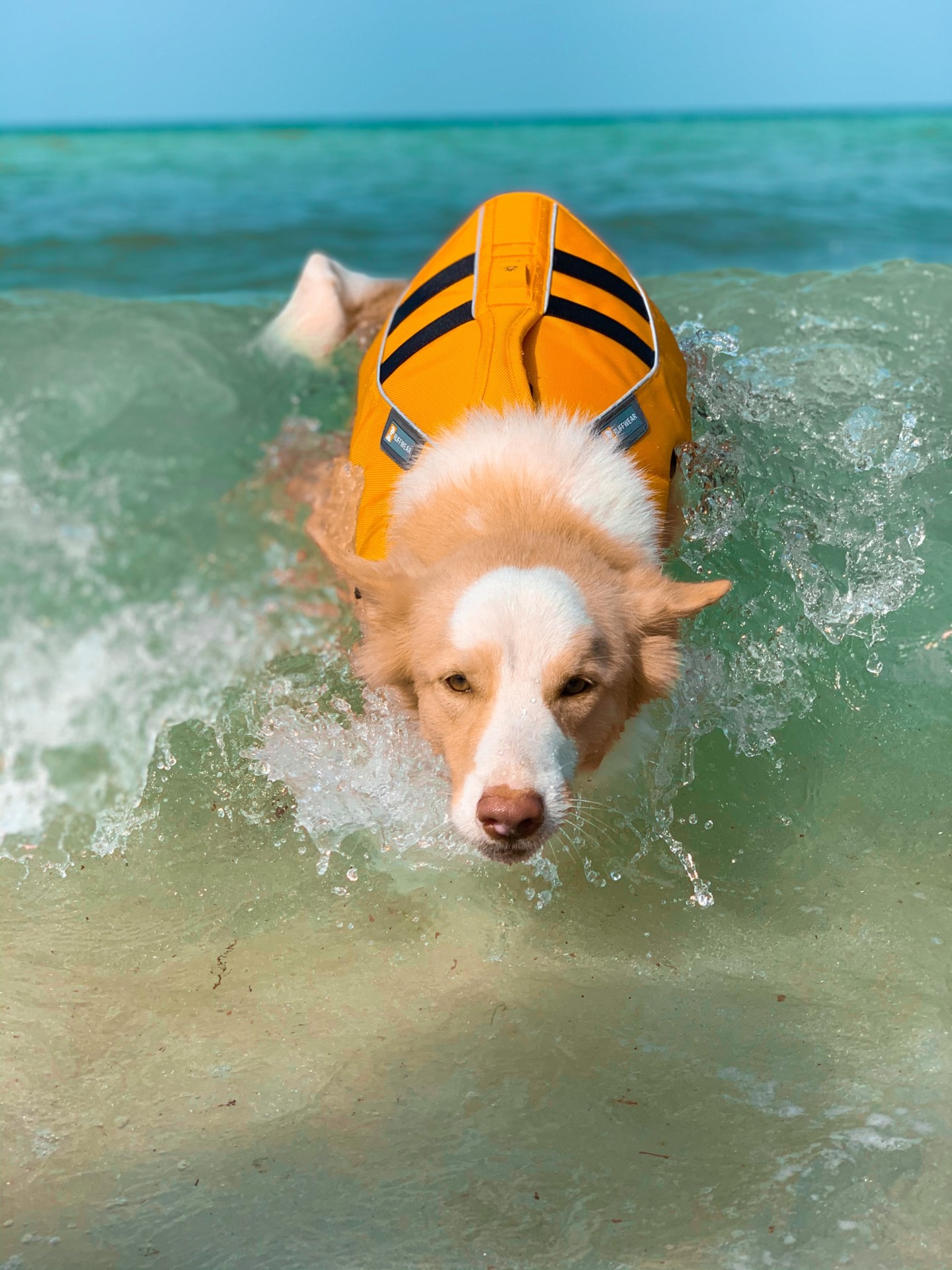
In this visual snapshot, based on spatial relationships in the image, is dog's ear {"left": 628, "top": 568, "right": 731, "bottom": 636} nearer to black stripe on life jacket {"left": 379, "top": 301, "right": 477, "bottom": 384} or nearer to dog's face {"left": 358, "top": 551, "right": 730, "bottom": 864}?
dog's face {"left": 358, "top": 551, "right": 730, "bottom": 864}

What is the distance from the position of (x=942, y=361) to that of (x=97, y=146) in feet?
105

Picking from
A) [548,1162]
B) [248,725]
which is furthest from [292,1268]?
[248,725]

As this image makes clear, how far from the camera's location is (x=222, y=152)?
28484 mm

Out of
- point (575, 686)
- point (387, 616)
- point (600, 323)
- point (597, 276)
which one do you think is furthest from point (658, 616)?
point (597, 276)

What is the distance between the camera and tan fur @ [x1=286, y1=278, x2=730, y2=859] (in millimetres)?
3125

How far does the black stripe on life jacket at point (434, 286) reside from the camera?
446cm

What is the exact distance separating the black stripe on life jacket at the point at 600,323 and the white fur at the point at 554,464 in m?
0.66

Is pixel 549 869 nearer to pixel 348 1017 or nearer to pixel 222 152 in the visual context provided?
pixel 348 1017

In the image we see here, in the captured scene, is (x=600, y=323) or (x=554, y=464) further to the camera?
(x=600, y=323)

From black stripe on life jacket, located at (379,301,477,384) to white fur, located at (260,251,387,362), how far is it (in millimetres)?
1828

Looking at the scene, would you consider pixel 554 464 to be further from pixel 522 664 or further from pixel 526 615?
pixel 522 664

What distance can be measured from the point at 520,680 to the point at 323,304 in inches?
152

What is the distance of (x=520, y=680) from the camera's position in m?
3.02

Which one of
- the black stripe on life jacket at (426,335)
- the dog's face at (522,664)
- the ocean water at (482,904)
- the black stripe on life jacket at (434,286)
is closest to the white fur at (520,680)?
the dog's face at (522,664)
